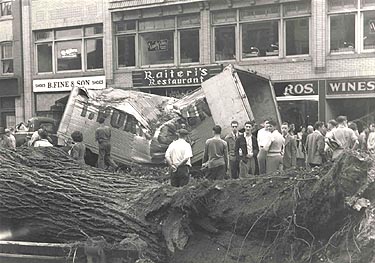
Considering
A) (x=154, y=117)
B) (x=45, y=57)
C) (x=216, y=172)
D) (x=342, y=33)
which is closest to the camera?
(x=216, y=172)

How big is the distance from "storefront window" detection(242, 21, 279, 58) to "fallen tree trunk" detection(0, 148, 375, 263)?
14.2 m

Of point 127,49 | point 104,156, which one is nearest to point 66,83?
point 127,49

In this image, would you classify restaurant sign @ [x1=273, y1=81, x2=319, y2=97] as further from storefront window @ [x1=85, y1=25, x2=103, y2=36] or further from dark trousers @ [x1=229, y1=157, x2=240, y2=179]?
dark trousers @ [x1=229, y1=157, x2=240, y2=179]

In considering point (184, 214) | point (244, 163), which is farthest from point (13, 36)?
point (184, 214)

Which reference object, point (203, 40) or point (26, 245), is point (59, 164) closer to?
point (26, 245)

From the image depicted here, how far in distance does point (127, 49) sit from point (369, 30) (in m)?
7.96

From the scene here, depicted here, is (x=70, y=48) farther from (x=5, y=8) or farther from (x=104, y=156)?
(x=104, y=156)

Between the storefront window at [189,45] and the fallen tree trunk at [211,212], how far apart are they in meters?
14.9

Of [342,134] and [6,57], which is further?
[6,57]

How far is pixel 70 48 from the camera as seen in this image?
20.0 meters

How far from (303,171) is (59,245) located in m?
1.90

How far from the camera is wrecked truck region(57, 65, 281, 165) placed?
12.0m

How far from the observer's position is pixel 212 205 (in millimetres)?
4297

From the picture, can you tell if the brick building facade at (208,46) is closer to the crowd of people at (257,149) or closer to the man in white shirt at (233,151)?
the man in white shirt at (233,151)
